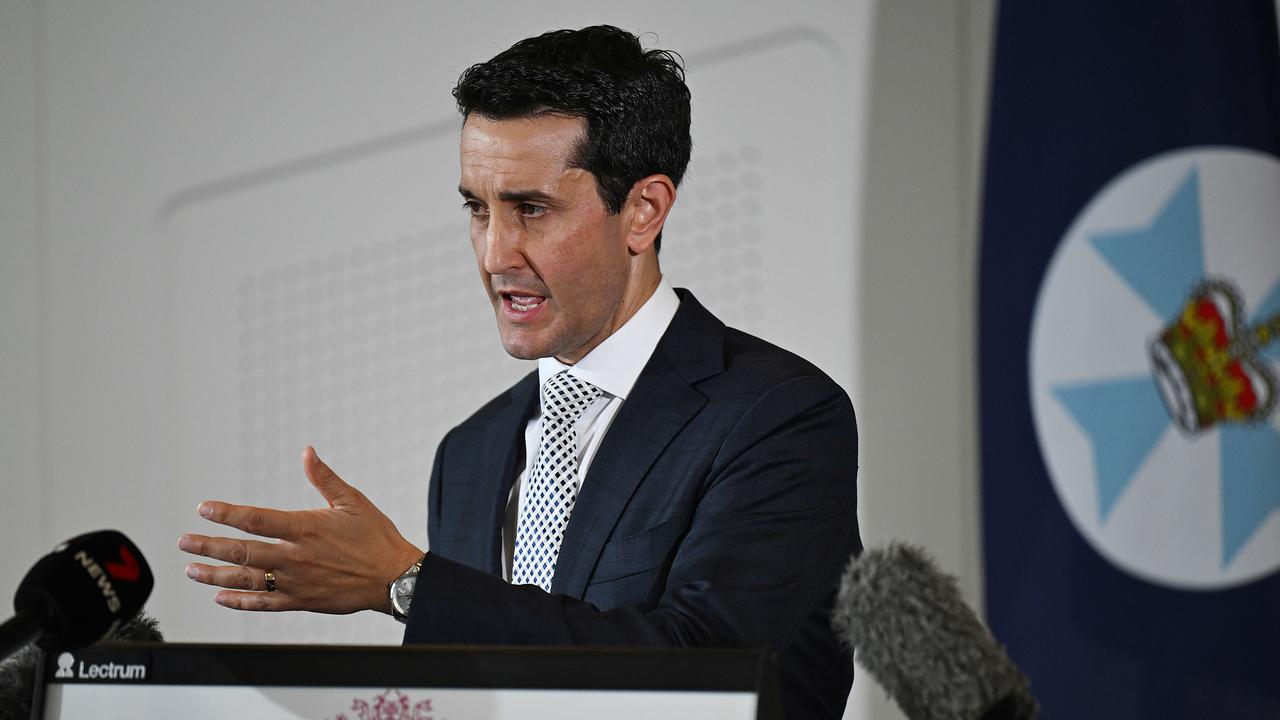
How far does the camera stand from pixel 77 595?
82cm

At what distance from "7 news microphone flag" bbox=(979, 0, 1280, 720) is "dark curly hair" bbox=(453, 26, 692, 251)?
130 centimetres

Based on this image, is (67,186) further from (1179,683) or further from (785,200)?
(1179,683)

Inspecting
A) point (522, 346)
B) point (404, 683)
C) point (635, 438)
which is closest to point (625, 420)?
point (635, 438)

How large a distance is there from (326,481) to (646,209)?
63 cm

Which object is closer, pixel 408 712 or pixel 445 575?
pixel 408 712

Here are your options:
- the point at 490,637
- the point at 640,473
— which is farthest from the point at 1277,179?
the point at 490,637

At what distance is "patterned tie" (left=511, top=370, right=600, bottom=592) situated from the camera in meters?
1.49

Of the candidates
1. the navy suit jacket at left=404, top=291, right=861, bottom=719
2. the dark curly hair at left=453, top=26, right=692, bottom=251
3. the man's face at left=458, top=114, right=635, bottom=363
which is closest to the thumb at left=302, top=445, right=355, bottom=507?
the navy suit jacket at left=404, top=291, right=861, bottom=719

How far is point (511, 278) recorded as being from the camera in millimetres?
1487

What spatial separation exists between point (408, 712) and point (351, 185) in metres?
2.47

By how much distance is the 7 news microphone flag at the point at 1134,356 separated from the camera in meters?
2.48

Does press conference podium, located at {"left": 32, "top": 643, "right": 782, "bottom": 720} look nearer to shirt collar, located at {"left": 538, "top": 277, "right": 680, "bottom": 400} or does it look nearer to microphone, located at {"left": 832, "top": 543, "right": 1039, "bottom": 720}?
microphone, located at {"left": 832, "top": 543, "right": 1039, "bottom": 720}

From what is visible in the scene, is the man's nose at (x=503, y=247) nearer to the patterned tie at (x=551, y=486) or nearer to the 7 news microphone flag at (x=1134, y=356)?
the patterned tie at (x=551, y=486)

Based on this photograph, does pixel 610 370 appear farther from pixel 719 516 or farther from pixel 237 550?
pixel 237 550
